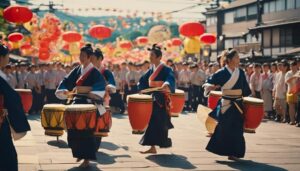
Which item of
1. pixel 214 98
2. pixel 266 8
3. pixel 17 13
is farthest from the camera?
pixel 266 8

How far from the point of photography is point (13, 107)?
5.24 metres

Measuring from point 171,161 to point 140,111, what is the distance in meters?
1.03

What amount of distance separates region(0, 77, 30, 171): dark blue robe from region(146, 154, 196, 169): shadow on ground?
2728 mm

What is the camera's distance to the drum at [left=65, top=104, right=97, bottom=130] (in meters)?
6.90

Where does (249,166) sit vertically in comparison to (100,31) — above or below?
below

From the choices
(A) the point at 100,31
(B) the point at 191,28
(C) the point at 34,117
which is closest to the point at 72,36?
(A) the point at 100,31

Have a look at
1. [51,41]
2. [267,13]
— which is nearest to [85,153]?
[51,41]

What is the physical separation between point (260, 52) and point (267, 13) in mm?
4824

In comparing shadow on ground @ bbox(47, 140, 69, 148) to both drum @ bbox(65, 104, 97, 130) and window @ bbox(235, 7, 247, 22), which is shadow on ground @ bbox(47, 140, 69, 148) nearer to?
drum @ bbox(65, 104, 97, 130)

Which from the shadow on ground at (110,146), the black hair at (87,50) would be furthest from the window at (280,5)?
the black hair at (87,50)

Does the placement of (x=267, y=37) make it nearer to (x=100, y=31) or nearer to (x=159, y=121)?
(x=100, y=31)

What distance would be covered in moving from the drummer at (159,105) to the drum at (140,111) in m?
0.20

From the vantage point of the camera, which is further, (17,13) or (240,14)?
(240,14)

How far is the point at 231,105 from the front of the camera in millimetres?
7895
